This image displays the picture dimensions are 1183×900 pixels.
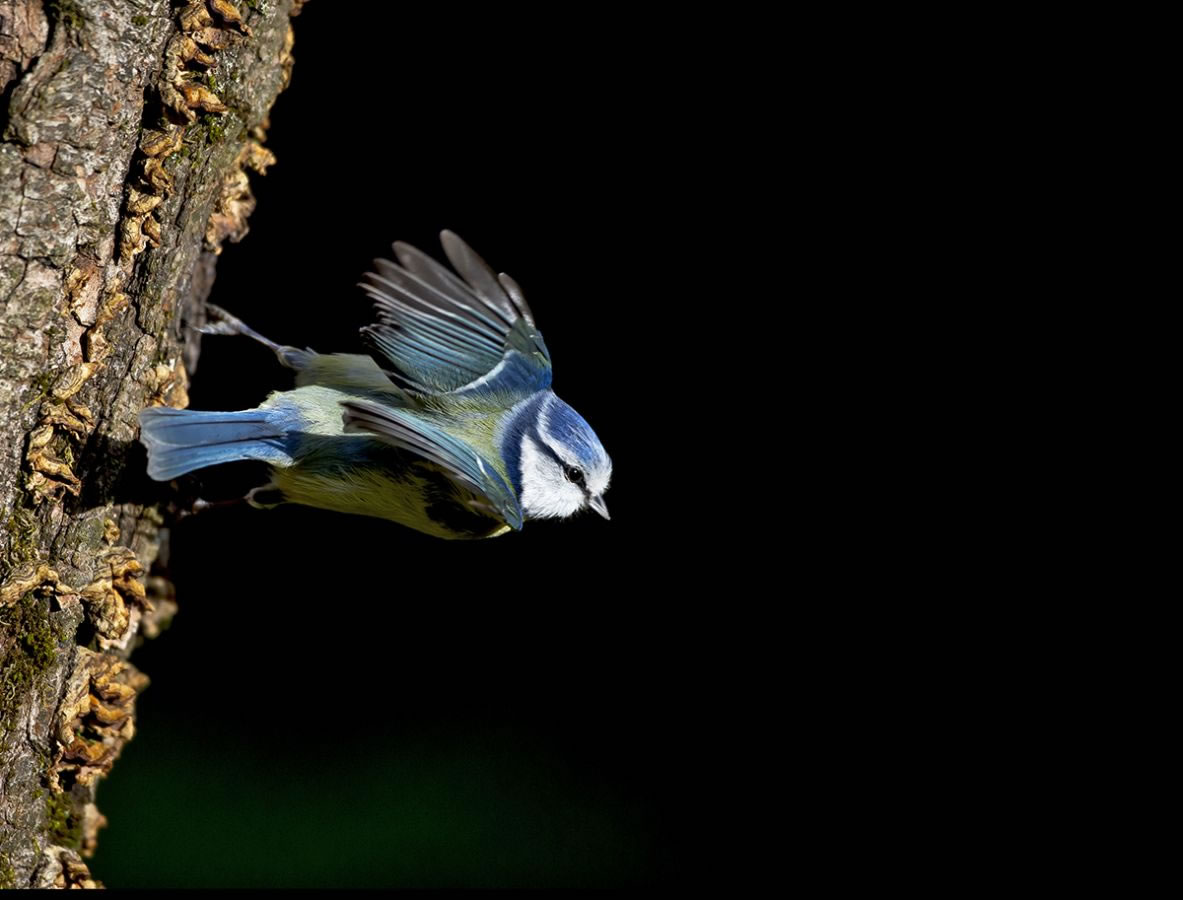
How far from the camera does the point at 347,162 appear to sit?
303 centimetres

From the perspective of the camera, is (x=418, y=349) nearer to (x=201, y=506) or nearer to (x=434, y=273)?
(x=434, y=273)

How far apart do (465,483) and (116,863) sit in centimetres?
158

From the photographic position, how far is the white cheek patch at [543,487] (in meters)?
1.97

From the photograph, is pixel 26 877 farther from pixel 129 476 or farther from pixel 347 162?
pixel 347 162

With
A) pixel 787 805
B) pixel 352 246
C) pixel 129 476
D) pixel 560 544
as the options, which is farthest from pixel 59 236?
pixel 787 805

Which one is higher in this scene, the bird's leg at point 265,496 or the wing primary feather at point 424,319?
the wing primary feather at point 424,319

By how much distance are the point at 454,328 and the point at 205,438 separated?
534mm

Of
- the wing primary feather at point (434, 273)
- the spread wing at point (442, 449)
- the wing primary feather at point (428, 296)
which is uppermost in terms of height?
the wing primary feather at point (434, 273)

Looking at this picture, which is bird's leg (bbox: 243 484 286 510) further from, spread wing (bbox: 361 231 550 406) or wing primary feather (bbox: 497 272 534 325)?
wing primary feather (bbox: 497 272 534 325)

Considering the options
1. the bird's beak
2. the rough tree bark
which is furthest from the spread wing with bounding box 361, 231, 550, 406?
the rough tree bark

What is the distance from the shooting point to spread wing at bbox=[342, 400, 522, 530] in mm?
1560

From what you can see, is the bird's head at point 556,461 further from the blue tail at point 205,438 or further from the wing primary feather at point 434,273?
the blue tail at point 205,438

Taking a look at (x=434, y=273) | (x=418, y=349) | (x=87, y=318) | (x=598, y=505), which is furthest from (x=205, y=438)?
(x=598, y=505)

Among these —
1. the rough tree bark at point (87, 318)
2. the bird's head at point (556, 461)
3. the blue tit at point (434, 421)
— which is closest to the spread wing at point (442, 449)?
the blue tit at point (434, 421)
